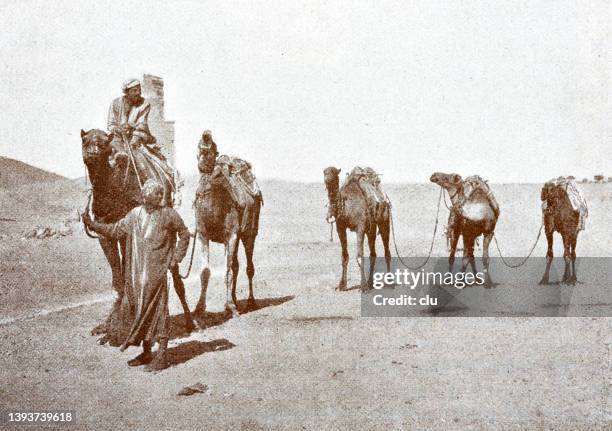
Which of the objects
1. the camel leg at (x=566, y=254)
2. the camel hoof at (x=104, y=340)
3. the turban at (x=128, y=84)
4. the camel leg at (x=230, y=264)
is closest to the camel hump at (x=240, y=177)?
the camel leg at (x=230, y=264)

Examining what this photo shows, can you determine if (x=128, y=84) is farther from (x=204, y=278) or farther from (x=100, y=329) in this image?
(x=100, y=329)

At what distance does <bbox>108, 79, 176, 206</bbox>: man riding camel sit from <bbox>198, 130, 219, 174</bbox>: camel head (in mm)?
468

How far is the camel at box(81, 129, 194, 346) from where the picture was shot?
779 cm

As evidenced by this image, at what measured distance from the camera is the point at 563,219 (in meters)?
12.1

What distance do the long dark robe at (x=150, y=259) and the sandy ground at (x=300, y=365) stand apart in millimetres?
524

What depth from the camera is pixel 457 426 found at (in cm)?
620

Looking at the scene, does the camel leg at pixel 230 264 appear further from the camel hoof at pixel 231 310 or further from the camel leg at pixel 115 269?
the camel leg at pixel 115 269

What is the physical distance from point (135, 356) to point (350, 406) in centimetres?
272

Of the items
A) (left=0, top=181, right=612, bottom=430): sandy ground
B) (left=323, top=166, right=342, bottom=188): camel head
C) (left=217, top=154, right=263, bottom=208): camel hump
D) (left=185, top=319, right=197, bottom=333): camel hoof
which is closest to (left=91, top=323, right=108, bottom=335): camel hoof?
(left=0, top=181, right=612, bottom=430): sandy ground

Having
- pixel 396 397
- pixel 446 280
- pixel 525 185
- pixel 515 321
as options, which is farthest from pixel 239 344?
pixel 525 185

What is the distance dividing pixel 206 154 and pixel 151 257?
2759 millimetres

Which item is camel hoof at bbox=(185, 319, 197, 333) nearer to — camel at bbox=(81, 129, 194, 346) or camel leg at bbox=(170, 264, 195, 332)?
camel leg at bbox=(170, 264, 195, 332)

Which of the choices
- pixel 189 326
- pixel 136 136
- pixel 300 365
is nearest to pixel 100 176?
pixel 136 136

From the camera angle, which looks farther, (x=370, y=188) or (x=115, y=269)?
(x=370, y=188)
